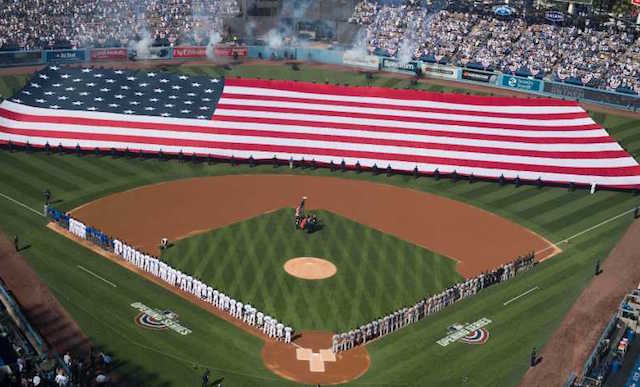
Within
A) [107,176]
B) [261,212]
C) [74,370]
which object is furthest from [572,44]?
[74,370]

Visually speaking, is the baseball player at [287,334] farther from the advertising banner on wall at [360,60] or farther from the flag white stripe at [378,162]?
the advertising banner on wall at [360,60]

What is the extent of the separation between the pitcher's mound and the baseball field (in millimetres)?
564

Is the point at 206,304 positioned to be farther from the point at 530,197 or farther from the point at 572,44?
the point at 572,44

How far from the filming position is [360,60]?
284ft

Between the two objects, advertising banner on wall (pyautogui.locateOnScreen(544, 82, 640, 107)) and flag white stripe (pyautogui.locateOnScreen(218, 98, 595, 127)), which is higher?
advertising banner on wall (pyautogui.locateOnScreen(544, 82, 640, 107))

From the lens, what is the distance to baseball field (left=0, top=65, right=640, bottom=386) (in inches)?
1417

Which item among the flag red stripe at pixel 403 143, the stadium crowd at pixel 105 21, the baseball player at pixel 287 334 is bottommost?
the baseball player at pixel 287 334

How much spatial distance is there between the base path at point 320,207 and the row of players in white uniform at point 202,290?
5.76 ft

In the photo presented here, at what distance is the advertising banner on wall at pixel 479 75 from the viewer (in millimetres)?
80562

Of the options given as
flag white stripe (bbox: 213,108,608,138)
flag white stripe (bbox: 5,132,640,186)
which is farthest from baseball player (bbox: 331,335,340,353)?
flag white stripe (bbox: 213,108,608,138)

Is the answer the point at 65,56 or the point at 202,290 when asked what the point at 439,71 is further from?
the point at 202,290

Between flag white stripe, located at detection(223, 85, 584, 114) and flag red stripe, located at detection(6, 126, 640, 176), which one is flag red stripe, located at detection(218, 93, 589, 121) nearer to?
flag white stripe, located at detection(223, 85, 584, 114)

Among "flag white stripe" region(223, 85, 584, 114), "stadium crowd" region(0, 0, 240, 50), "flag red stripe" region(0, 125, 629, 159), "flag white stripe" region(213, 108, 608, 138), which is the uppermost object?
"stadium crowd" region(0, 0, 240, 50)

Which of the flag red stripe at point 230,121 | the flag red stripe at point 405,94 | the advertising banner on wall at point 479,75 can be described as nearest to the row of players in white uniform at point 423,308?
the flag red stripe at point 230,121
